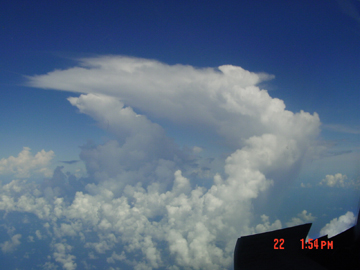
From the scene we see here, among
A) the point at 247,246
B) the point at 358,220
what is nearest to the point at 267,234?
the point at 247,246

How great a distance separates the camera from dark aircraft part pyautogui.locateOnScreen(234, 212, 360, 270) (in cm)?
682

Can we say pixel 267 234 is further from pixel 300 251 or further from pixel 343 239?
pixel 343 239

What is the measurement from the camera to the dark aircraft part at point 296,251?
269 inches

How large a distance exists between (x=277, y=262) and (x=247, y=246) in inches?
55.3

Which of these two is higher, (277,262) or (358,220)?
(358,220)

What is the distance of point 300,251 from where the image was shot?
25.0 ft

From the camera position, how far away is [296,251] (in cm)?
761
